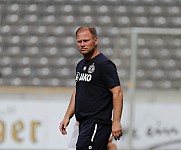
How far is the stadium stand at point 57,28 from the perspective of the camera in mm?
10773

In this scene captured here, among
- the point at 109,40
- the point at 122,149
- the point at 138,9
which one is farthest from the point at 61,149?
the point at 138,9

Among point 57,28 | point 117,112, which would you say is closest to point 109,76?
point 117,112

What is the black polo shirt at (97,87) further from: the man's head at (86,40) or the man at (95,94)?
the man's head at (86,40)

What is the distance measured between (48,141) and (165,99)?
1792 millimetres

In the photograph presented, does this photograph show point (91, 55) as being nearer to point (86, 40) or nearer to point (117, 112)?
point (86, 40)

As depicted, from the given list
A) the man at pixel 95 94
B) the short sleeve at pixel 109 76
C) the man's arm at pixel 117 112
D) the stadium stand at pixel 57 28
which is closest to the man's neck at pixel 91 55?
the man at pixel 95 94

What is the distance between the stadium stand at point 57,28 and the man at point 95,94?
533 cm

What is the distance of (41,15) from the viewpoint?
1130 cm

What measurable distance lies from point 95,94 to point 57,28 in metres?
A: 6.61

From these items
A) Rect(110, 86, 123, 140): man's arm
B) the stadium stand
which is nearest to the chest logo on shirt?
Rect(110, 86, 123, 140): man's arm

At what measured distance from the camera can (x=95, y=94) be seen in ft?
15.7

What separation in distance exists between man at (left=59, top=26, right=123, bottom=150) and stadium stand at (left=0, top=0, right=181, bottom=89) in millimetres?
5329

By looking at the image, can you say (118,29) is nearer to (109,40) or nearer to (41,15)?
(109,40)

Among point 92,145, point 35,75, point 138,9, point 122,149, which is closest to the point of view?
point 92,145
